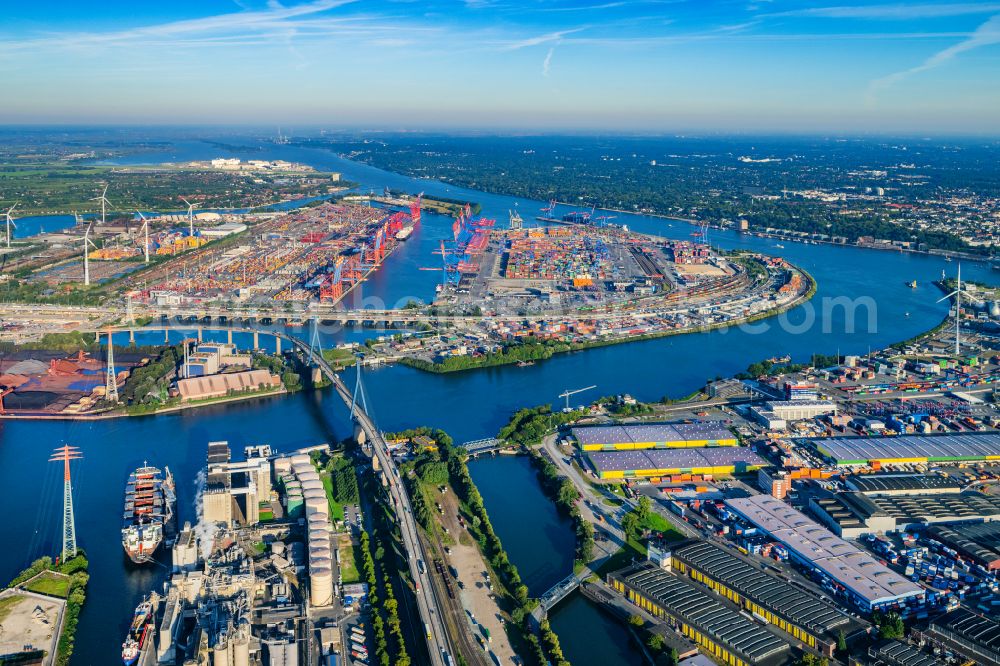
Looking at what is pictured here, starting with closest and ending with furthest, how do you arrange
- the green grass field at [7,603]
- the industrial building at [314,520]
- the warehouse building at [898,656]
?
1. the warehouse building at [898,656]
2. the green grass field at [7,603]
3. the industrial building at [314,520]

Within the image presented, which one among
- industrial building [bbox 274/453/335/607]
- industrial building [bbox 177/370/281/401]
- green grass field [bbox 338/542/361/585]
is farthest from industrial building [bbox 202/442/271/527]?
industrial building [bbox 177/370/281/401]

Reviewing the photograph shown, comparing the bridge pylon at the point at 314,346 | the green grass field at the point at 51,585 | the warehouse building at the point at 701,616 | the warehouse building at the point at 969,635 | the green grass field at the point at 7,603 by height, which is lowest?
the green grass field at the point at 7,603

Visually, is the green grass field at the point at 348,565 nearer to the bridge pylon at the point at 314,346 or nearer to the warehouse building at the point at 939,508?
the warehouse building at the point at 939,508

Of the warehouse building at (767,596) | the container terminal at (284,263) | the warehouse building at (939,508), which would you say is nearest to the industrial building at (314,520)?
the warehouse building at (767,596)

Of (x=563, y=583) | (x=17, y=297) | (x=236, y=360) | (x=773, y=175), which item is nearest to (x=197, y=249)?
(x=17, y=297)

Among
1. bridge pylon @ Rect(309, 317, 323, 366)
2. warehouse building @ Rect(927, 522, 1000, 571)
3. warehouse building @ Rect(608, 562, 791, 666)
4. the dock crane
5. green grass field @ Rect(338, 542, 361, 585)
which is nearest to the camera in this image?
warehouse building @ Rect(608, 562, 791, 666)

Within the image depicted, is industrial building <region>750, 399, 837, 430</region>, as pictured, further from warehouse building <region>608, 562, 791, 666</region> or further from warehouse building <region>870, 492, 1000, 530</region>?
warehouse building <region>608, 562, 791, 666</region>

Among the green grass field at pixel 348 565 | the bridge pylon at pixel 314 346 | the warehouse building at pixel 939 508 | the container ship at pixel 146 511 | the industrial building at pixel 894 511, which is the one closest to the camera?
the green grass field at pixel 348 565

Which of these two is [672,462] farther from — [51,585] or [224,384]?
[224,384]
